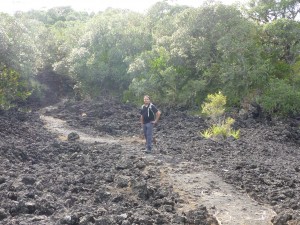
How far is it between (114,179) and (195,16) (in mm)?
15059

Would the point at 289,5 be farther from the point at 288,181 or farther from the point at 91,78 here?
the point at 288,181

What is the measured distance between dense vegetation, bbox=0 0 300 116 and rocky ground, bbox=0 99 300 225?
3846 millimetres

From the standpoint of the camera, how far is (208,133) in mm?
16094

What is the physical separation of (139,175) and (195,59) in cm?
1478

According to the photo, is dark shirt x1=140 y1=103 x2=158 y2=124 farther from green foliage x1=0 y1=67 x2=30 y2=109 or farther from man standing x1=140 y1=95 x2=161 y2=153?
green foliage x1=0 y1=67 x2=30 y2=109

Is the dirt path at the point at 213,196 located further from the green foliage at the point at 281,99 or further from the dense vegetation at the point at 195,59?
the dense vegetation at the point at 195,59

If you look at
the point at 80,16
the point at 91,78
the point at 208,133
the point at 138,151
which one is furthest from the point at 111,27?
the point at 80,16

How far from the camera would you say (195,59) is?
23.7m

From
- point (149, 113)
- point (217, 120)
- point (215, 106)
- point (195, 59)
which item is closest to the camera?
point (149, 113)

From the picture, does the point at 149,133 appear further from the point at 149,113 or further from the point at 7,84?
the point at 7,84

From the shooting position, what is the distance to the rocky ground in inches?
272

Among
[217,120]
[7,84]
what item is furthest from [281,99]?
[7,84]

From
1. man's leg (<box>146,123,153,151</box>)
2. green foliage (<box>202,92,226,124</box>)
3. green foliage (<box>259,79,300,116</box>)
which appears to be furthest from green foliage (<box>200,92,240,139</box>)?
man's leg (<box>146,123,153,151</box>)

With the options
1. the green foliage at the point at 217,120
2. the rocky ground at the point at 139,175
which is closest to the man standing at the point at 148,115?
the rocky ground at the point at 139,175
